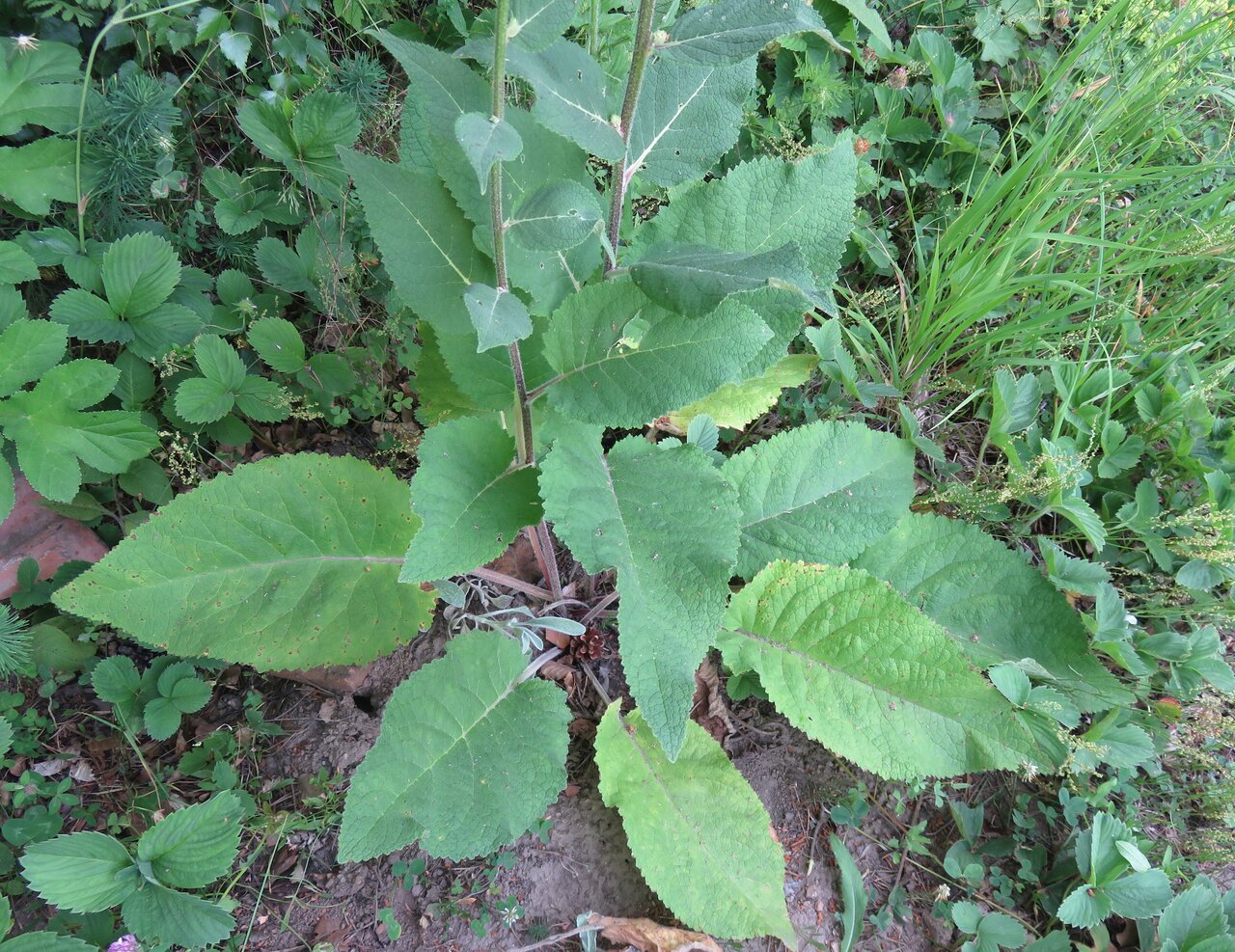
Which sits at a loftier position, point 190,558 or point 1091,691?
point 190,558

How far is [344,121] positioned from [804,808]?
2046mm

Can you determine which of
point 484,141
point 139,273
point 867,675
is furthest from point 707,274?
point 139,273

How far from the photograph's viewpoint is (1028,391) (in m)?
2.04

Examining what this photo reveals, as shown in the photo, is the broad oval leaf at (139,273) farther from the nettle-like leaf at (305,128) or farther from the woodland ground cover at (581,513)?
the nettle-like leaf at (305,128)

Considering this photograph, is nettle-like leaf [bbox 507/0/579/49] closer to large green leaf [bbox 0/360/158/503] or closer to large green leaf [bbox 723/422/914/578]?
large green leaf [bbox 723/422/914/578]

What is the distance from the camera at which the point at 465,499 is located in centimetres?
140

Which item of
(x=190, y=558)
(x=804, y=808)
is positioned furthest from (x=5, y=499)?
(x=804, y=808)

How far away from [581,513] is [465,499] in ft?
0.77

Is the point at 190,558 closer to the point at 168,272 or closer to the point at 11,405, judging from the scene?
the point at 11,405

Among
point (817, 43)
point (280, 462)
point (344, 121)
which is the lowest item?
point (280, 462)

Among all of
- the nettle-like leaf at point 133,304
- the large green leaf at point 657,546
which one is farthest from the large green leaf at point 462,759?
the nettle-like leaf at point 133,304

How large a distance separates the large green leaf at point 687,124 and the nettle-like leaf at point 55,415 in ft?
4.34

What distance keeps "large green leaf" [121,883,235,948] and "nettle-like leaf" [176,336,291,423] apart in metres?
1.01

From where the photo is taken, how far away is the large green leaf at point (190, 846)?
1477 mm
